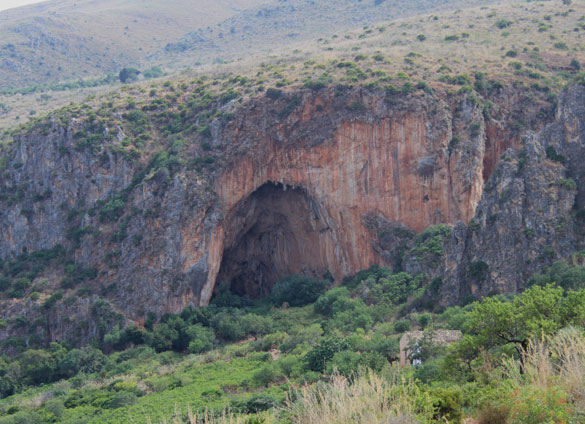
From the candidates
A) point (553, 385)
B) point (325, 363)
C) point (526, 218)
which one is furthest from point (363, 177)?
point (553, 385)

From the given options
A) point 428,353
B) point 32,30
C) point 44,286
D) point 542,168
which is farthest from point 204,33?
point 428,353

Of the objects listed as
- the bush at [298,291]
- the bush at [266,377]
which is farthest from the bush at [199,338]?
the bush at [266,377]

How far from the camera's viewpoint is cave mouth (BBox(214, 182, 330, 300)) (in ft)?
171

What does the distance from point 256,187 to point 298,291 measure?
Result: 8.59 metres

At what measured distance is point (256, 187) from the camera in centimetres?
5138

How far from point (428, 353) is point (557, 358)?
40.2ft

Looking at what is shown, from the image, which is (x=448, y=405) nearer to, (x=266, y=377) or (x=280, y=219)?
(x=266, y=377)

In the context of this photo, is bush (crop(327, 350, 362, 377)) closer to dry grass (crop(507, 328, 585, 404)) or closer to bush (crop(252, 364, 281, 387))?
bush (crop(252, 364, 281, 387))

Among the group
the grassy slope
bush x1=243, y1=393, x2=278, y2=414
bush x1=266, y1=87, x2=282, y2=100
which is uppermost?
the grassy slope

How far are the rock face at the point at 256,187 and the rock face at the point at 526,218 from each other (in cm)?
775

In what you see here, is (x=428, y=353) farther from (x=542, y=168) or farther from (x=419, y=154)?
(x=419, y=154)

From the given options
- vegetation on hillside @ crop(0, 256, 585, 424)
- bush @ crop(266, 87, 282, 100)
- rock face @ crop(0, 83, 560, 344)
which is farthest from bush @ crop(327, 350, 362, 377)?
bush @ crop(266, 87, 282, 100)

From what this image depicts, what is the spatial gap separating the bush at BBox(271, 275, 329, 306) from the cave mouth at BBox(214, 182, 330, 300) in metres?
2.69

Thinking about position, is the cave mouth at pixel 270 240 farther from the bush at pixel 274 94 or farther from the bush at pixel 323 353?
the bush at pixel 323 353
